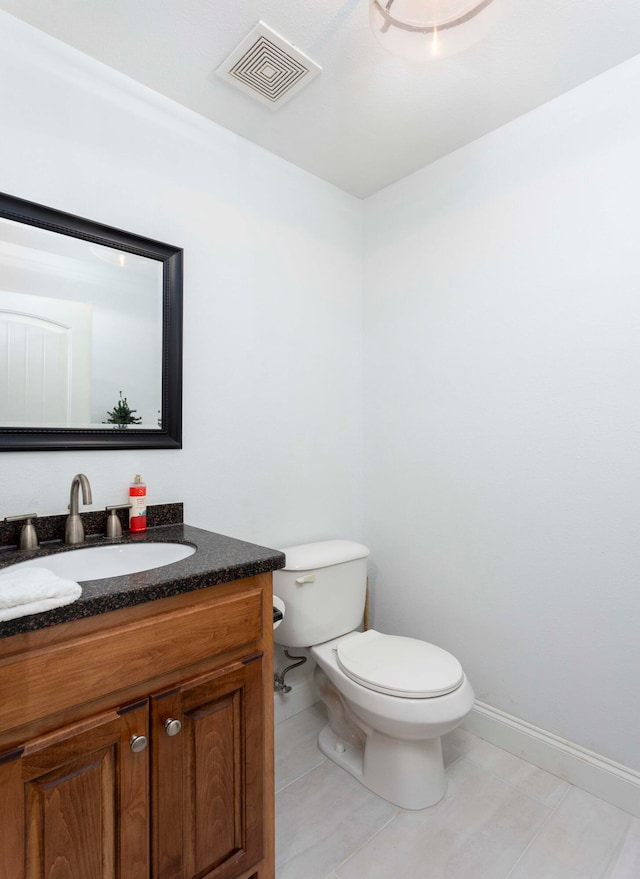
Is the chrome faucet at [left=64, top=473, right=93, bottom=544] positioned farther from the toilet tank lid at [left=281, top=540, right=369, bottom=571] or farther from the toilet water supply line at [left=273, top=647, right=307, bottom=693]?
the toilet water supply line at [left=273, top=647, right=307, bottom=693]

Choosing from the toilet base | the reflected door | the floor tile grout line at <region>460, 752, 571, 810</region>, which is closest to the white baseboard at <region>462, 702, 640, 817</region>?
the floor tile grout line at <region>460, 752, 571, 810</region>

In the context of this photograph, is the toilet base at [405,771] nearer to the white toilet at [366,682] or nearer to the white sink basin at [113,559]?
the white toilet at [366,682]

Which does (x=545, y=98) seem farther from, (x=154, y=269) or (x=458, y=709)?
(x=458, y=709)

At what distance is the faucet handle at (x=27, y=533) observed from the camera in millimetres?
1259

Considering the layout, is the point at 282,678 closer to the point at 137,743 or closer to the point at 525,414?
the point at 137,743

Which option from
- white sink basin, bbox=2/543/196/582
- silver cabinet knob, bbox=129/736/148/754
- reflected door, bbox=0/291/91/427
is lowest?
silver cabinet knob, bbox=129/736/148/754

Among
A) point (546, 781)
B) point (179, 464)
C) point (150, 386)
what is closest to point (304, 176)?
point (150, 386)

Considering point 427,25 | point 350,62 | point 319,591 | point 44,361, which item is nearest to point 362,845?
point 319,591

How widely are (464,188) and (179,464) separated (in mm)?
1622

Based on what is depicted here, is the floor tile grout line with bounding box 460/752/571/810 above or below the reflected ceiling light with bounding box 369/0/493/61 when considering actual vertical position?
below

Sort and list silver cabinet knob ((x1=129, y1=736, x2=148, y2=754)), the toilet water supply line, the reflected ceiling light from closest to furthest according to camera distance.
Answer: silver cabinet knob ((x1=129, y1=736, x2=148, y2=754)) → the reflected ceiling light → the toilet water supply line

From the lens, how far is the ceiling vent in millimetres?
1400

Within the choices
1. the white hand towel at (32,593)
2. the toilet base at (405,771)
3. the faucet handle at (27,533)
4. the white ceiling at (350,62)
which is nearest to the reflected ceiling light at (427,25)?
the white ceiling at (350,62)

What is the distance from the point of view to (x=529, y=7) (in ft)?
4.31
